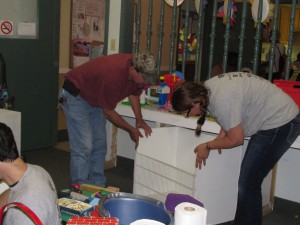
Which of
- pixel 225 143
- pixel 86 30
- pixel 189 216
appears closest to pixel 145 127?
pixel 225 143

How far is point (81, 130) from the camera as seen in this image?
9.99 ft

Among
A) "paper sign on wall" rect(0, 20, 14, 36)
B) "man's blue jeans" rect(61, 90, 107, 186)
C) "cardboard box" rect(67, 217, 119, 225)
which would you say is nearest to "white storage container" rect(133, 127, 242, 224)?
"man's blue jeans" rect(61, 90, 107, 186)

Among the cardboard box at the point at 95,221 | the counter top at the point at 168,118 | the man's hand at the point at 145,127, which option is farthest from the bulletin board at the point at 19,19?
the cardboard box at the point at 95,221

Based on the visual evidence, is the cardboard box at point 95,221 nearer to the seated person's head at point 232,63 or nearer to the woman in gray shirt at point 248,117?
the woman in gray shirt at point 248,117

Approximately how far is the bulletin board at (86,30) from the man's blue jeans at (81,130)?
6.42 ft

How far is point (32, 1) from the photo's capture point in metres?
4.53

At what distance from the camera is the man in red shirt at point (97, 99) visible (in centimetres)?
283

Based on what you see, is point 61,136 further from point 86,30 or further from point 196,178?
point 196,178

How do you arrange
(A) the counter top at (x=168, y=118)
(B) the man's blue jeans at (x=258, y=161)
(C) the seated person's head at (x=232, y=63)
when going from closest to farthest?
1. (B) the man's blue jeans at (x=258, y=161)
2. (A) the counter top at (x=168, y=118)
3. (C) the seated person's head at (x=232, y=63)

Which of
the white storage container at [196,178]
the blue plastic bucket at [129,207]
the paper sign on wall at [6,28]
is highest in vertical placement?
the paper sign on wall at [6,28]

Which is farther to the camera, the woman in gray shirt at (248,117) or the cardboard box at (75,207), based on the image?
the woman in gray shirt at (248,117)

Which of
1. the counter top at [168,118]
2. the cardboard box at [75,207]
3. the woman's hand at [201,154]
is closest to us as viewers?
the cardboard box at [75,207]

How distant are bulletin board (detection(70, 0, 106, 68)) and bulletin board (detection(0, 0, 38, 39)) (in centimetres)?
61

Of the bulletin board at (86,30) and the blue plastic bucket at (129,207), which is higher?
the bulletin board at (86,30)
